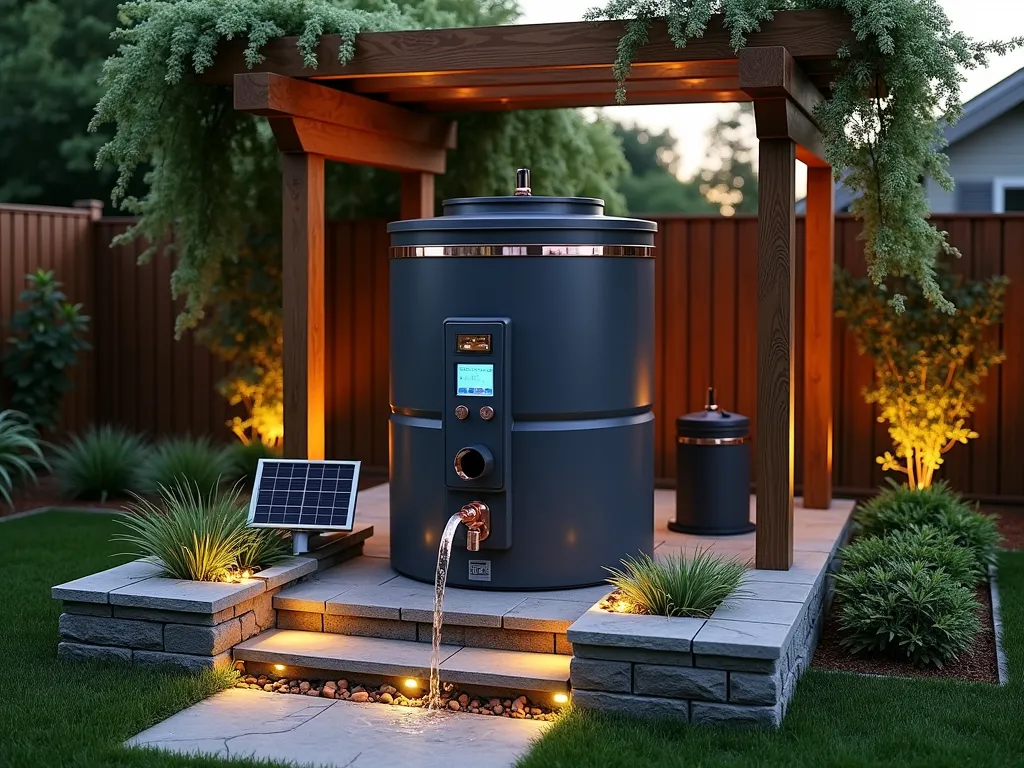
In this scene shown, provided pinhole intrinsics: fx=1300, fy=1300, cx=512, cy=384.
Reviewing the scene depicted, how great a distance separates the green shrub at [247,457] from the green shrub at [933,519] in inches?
163

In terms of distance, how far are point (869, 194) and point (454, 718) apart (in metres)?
2.93

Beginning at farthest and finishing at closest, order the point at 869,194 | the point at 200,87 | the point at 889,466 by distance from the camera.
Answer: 1. the point at 889,466
2. the point at 200,87
3. the point at 869,194

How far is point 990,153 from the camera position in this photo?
12.5 m

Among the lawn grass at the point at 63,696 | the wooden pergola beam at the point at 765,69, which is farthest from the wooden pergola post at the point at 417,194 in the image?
the wooden pergola beam at the point at 765,69

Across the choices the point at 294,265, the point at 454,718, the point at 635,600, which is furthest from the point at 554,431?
the point at 294,265

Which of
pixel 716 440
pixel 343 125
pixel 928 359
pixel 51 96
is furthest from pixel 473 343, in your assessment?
pixel 51 96

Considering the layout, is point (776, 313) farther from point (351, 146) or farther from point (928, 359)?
point (928, 359)

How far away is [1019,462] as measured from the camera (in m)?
8.72

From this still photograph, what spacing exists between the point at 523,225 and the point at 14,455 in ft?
15.7

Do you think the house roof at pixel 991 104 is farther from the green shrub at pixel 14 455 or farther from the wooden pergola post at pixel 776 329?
the green shrub at pixel 14 455

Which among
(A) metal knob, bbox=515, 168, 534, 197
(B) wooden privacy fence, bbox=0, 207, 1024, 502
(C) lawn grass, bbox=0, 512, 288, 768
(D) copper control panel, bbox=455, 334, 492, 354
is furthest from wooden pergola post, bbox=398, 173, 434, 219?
(C) lawn grass, bbox=0, 512, 288, 768

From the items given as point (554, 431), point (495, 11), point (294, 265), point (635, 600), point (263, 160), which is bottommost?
point (635, 600)

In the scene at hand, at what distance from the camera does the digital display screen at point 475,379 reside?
210 inches

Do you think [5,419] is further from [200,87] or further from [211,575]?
[211,575]
